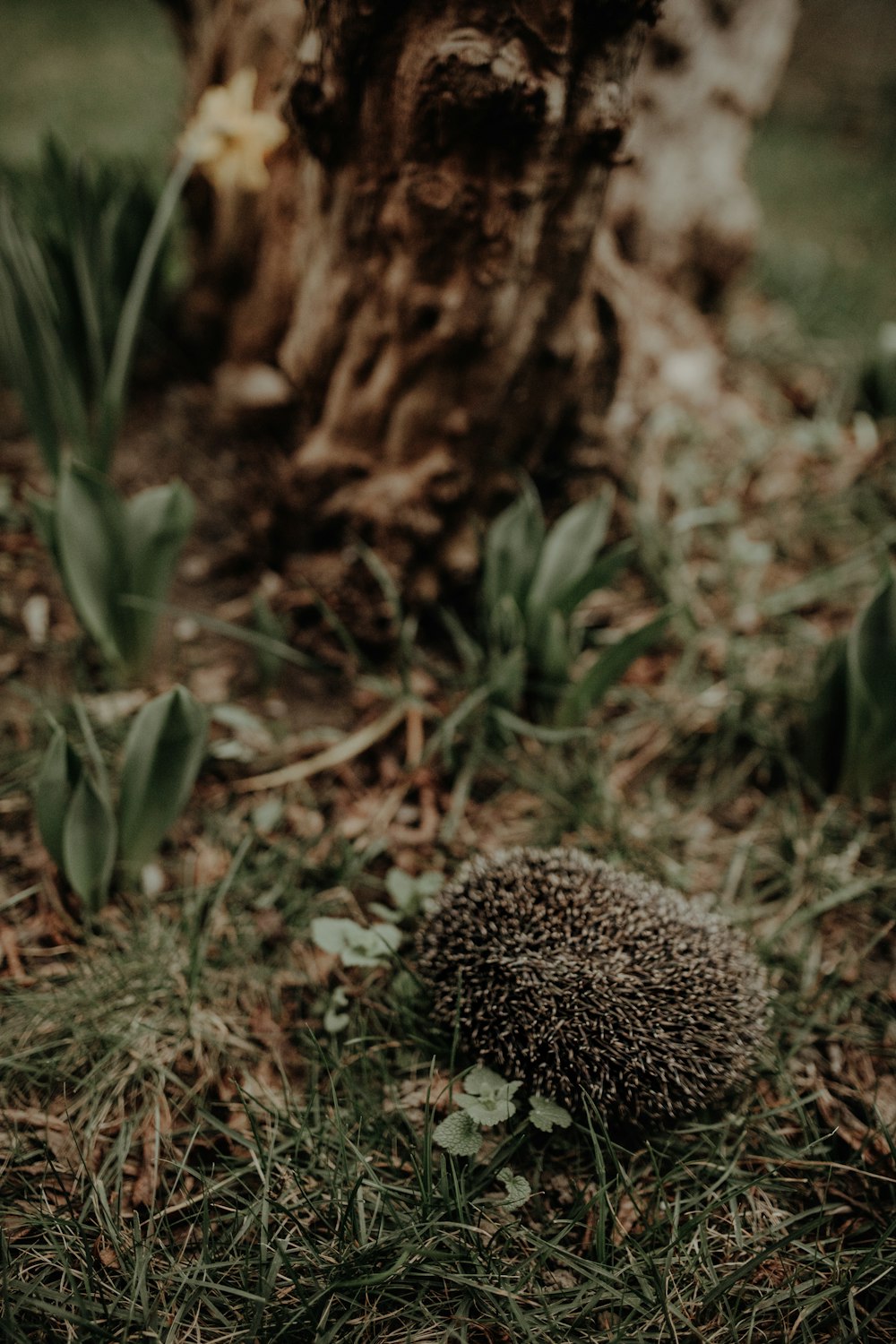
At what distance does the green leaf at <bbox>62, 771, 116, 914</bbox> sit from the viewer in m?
1.51

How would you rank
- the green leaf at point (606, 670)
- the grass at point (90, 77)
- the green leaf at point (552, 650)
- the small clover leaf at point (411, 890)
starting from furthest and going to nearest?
the grass at point (90, 77) → the green leaf at point (552, 650) → the green leaf at point (606, 670) → the small clover leaf at point (411, 890)

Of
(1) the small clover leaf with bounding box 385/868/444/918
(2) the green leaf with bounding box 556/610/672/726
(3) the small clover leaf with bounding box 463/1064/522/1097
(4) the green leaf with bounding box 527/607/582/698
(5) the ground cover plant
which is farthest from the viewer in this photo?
(4) the green leaf with bounding box 527/607/582/698

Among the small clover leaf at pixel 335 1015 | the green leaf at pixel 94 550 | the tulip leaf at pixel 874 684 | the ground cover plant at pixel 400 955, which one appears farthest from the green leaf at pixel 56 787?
the tulip leaf at pixel 874 684

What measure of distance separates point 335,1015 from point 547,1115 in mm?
452

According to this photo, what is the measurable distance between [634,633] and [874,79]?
276 inches

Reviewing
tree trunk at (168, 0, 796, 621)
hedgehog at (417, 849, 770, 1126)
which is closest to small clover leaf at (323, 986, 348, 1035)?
hedgehog at (417, 849, 770, 1126)

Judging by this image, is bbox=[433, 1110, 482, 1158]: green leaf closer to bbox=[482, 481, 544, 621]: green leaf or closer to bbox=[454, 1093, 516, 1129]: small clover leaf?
bbox=[454, 1093, 516, 1129]: small clover leaf

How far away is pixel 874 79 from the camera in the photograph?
21.0 ft

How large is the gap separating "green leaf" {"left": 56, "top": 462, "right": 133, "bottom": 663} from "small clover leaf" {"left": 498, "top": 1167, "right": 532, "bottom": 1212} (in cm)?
138

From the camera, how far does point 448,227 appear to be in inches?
71.4

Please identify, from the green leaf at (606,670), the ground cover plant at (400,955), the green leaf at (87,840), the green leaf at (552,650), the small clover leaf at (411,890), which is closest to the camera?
the ground cover plant at (400,955)

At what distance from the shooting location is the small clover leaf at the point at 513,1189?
133 cm

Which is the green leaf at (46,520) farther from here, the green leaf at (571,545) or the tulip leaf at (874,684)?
the tulip leaf at (874,684)

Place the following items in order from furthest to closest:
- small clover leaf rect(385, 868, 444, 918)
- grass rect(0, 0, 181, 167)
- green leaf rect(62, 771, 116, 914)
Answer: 1. grass rect(0, 0, 181, 167)
2. small clover leaf rect(385, 868, 444, 918)
3. green leaf rect(62, 771, 116, 914)
